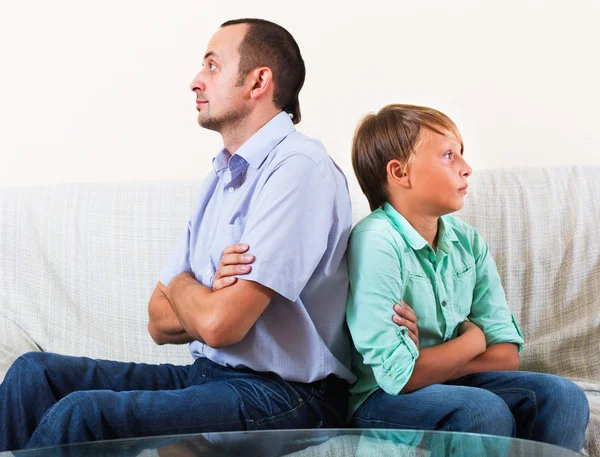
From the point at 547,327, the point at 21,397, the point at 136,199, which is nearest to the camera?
the point at 21,397

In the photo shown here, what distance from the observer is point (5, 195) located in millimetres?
2205

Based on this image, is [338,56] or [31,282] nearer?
[31,282]

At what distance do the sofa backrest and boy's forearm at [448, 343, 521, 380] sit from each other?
A: 377mm


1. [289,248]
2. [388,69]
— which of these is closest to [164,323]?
[289,248]

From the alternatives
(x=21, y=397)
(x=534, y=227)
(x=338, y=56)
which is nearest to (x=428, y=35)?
(x=338, y=56)

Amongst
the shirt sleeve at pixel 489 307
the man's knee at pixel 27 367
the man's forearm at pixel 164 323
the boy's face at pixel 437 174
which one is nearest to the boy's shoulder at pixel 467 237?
the shirt sleeve at pixel 489 307

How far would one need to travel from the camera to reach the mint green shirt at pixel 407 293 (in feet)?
4.71

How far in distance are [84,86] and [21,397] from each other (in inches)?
51.1

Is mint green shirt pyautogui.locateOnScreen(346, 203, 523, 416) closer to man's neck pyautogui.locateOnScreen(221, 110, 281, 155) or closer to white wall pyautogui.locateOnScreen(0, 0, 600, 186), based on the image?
Result: man's neck pyautogui.locateOnScreen(221, 110, 281, 155)

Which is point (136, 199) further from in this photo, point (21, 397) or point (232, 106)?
point (21, 397)

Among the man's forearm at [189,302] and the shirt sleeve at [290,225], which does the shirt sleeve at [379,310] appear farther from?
the man's forearm at [189,302]

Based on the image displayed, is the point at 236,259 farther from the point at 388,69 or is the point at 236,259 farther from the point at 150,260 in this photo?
the point at 388,69

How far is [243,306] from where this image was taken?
1.36 m

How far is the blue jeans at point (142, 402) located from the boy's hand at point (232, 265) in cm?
18
